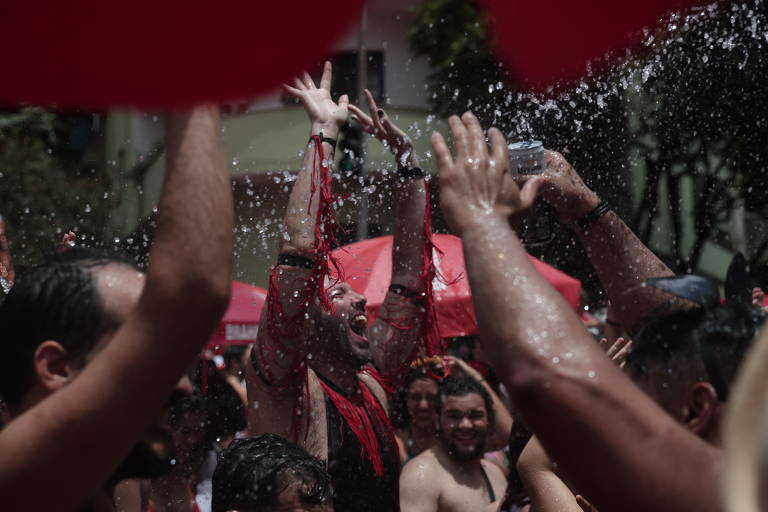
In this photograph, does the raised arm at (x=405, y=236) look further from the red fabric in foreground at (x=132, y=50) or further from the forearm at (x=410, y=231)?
the red fabric in foreground at (x=132, y=50)

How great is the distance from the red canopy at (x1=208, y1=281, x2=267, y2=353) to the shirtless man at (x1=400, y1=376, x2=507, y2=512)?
2.01 m

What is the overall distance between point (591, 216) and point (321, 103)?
1.23 metres

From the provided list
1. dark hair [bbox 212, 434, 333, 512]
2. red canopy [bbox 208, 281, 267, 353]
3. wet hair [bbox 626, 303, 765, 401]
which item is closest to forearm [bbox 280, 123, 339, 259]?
dark hair [bbox 212, 434, 333, 512]

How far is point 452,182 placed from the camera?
182cm

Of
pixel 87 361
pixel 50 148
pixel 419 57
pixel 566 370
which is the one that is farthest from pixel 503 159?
pixel 50 148

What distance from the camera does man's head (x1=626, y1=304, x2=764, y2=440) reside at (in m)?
1.75

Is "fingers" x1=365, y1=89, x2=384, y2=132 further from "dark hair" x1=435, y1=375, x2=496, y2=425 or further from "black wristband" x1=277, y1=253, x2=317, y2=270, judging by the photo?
"dark hair" x1=435, y1=375, x2=496, y2=425

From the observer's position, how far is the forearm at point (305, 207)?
3225 mm

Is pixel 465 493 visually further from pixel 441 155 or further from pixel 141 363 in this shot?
pixel 141 363

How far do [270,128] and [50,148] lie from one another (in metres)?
4.86

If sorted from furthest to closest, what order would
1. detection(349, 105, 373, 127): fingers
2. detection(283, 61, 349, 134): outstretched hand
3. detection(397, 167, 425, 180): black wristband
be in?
detection(397, 167, 425, 180): black wristband → detection(349, 105, 373, 127): fingers → detection(283, 61, 349, 134): outstretched hand

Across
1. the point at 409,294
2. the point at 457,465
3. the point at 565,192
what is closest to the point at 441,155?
the point at 565,192

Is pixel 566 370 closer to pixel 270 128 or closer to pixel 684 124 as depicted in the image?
pixel 684 124

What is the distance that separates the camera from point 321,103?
3498 millimetres
